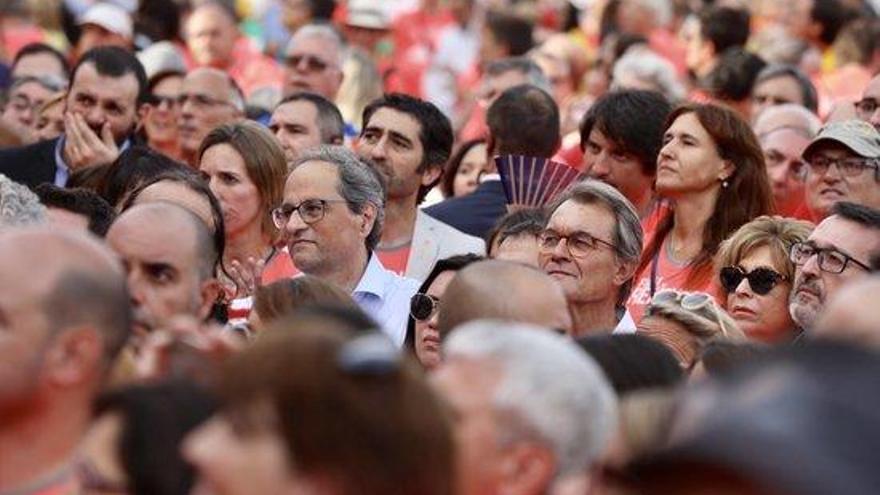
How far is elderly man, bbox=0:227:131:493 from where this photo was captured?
4.22m

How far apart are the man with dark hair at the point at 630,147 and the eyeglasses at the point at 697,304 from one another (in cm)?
278

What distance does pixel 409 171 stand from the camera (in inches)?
384

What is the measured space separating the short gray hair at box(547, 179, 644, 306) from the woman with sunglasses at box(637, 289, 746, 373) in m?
1.10

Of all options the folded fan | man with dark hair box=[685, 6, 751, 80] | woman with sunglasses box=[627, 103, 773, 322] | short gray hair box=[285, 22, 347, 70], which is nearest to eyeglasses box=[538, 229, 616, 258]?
woman with sunglasses box=[627, 103, 773, 322]

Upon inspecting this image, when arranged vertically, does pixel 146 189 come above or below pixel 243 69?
above

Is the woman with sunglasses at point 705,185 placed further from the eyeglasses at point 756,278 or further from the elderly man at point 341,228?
the elderly man at point 341,228

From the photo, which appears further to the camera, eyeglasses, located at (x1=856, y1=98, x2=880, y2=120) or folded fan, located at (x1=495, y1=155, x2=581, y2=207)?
eyeglasses, located at (x1=856, y1=98, x2=880, y2=120)

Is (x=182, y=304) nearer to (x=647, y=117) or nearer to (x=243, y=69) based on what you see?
(x=647, y=117)

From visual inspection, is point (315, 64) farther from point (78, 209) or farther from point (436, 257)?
point (78, 209)

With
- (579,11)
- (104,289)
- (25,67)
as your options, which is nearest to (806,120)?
(25,67)

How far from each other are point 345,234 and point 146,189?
86 centimetres

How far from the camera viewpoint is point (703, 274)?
336 inches

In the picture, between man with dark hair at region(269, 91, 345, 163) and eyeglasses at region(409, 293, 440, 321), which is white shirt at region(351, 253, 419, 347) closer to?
eyeglasses at region(409, 293, 440, 321)

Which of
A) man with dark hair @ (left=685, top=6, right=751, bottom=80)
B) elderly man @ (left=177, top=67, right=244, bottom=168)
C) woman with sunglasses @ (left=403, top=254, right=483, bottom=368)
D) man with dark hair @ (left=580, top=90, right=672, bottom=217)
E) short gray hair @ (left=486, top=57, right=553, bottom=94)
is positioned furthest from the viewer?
man with dark hair @ (left=685, top=6, right=751, bottom=80)
